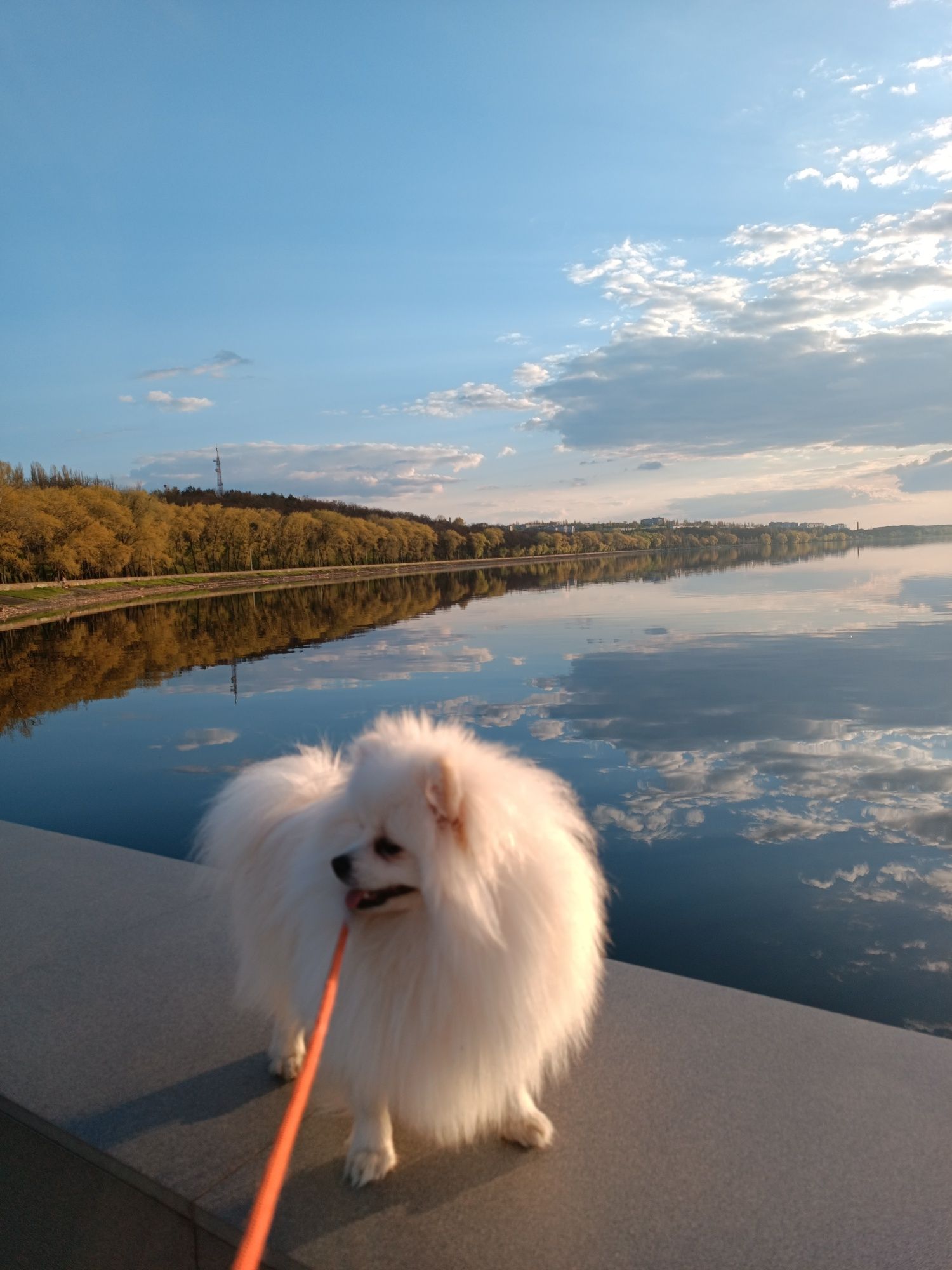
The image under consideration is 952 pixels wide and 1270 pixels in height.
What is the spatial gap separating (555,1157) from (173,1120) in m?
1.31

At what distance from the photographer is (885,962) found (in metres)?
4.70

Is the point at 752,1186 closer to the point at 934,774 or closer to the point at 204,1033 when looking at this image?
the point at 204,1033

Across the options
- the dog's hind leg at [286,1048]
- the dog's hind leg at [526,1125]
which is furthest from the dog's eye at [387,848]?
the dog's hind leg at [286,1048]

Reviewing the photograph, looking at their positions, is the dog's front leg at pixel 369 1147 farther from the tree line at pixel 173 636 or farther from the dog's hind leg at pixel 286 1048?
the tree line at pixel 173 636

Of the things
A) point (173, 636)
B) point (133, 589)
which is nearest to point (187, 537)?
point (133, 589)

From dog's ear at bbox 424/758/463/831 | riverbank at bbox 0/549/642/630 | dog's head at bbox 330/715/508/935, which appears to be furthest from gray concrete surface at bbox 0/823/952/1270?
riverbank at bbox 0/549/642/630

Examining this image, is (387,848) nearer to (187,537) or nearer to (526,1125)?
(526,1125)

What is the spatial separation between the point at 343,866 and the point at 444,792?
0.33 metres

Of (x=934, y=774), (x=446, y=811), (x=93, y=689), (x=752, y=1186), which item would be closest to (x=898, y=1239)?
(x=752, y=1186)

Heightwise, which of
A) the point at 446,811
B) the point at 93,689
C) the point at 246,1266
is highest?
the point at 446,811

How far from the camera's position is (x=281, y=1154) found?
5.79 feet

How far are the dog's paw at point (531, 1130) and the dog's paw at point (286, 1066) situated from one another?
86 centimetres

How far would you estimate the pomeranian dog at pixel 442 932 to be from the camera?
2209 millimetres

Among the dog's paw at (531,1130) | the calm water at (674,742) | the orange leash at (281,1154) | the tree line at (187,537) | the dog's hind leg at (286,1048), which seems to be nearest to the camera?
the orange leash at (281,1154)
